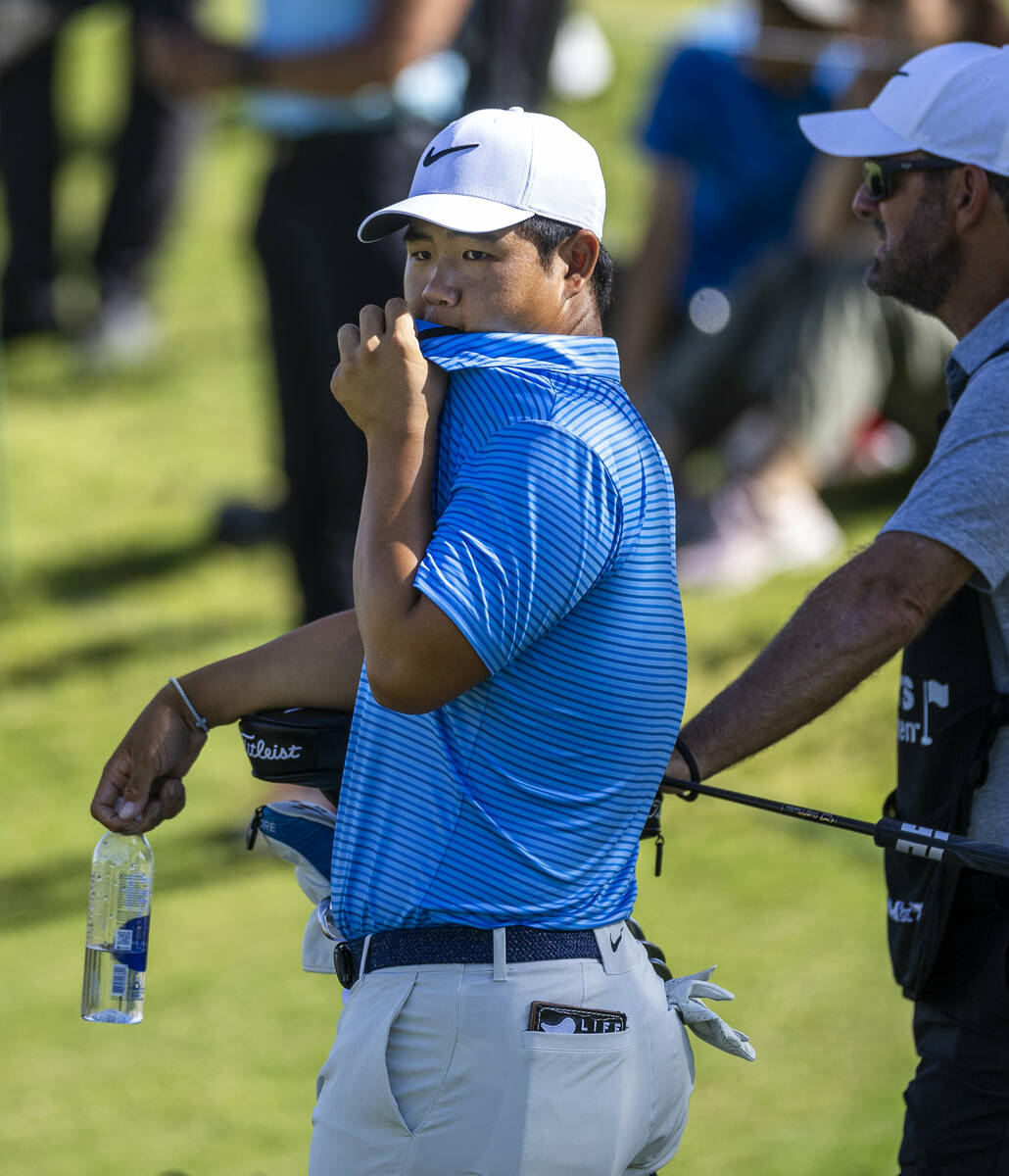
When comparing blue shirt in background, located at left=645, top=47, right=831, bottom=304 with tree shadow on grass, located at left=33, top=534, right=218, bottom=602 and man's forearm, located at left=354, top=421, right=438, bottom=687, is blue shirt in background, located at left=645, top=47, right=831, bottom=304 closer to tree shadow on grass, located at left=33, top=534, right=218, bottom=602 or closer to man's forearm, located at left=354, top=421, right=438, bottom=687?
tree shadow on grass, located at left=33, top=534, right=218, bottom=602

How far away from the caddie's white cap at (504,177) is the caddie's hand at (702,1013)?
0.99 metres

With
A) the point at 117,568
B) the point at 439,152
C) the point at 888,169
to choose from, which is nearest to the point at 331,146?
the point at 117,568

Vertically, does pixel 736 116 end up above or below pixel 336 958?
above

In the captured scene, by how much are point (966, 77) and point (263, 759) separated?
4.85 ft

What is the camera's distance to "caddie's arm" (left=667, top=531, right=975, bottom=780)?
8.18ft

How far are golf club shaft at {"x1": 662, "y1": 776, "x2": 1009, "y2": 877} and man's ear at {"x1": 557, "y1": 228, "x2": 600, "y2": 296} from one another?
68 centimetres

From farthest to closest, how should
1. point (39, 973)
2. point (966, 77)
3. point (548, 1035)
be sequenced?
point (39, 973) → point (966, 77) → point (548, 1035)

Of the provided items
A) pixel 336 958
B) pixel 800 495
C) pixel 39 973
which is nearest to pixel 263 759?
pixel 336 958

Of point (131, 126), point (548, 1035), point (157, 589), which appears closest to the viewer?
point (548, 1035)

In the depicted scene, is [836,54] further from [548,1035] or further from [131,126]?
[548,1035]

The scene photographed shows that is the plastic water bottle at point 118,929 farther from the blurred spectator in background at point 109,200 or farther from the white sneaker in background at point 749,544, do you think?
the blurred spectator in background at point 109,200

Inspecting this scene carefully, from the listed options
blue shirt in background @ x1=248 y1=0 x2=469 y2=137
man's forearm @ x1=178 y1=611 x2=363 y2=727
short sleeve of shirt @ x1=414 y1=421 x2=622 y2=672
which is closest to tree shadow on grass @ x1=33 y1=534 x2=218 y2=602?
blue shirt in background @ x1=248 y1=0 x2=469 y2=137

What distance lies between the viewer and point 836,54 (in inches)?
270

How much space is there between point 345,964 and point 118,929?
0.44 metres
